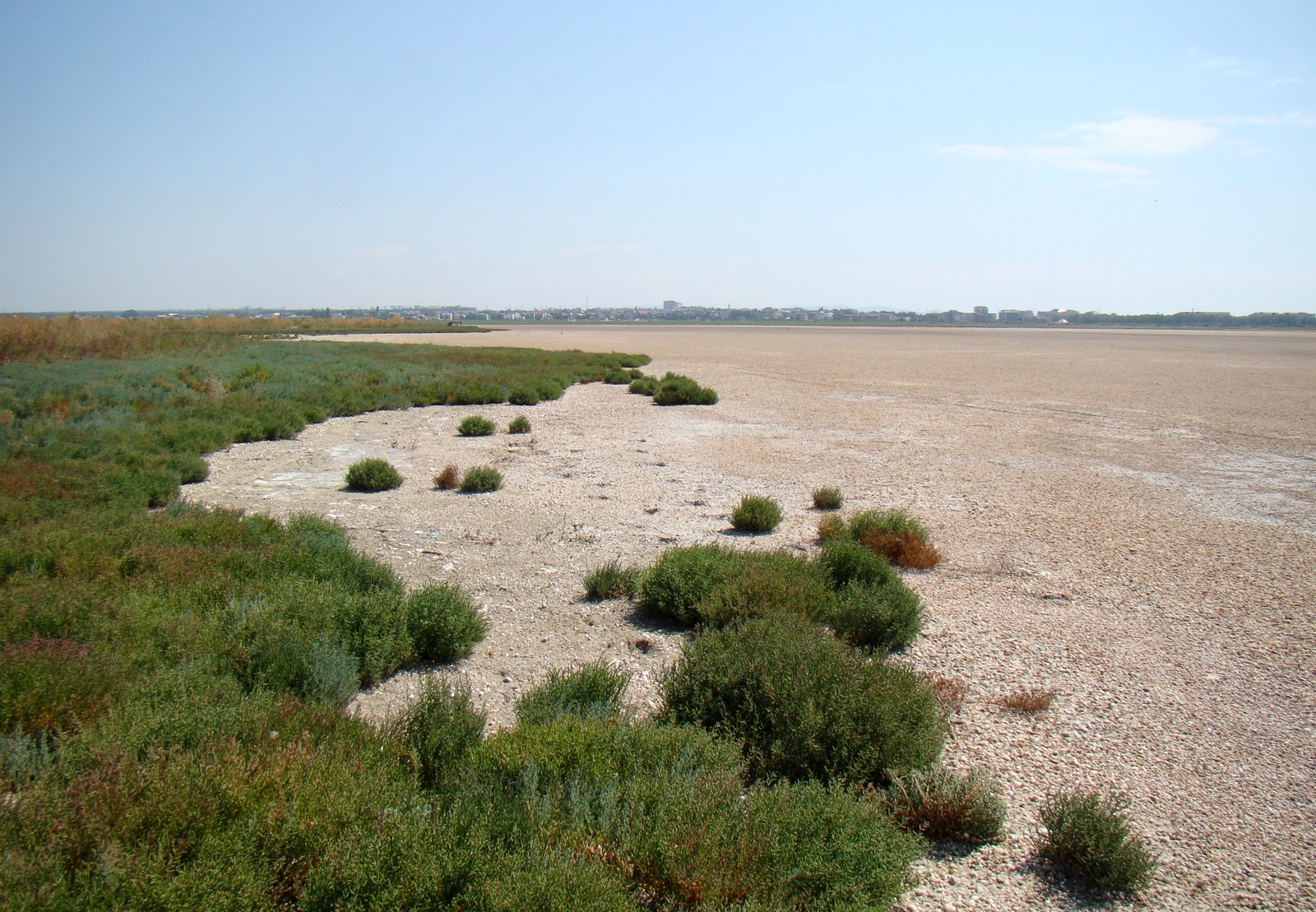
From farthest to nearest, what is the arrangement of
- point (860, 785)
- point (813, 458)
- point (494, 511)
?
point (813, 458) → point (494, 511) → point (860, 785)

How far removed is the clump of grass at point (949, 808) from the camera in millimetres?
4176

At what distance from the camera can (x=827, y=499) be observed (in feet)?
40.3

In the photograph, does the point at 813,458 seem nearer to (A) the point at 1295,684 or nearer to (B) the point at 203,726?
(A) the point at 1295,684

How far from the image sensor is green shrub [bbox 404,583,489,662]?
6.38m

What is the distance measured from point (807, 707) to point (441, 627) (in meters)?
3.17

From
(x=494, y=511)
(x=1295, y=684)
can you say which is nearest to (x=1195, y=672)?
(x=1295, y=684)

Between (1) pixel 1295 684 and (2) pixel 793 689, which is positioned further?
(1) pixel 1295 684

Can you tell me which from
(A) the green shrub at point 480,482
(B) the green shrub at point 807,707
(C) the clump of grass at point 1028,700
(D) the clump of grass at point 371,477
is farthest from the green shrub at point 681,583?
(D) the clump of grass at point 371,477

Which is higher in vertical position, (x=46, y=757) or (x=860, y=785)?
(x=46, y=757)

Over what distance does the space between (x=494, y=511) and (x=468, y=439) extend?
26.7 feet

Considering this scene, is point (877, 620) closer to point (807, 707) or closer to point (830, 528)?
point (807, 707)

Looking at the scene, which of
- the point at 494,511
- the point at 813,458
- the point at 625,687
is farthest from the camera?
the point at 813,458

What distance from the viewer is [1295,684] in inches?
249

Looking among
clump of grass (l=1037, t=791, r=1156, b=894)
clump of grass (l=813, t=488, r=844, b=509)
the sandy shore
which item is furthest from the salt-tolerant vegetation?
clump of grass (l=813, t=488, r=844, b=509)
